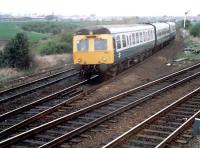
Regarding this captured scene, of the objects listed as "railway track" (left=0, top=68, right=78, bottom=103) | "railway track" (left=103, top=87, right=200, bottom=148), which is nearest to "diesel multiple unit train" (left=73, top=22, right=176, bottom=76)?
"railway track" (left=0, top=68, right=78, bottom=103)

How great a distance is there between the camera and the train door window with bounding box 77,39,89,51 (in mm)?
19766

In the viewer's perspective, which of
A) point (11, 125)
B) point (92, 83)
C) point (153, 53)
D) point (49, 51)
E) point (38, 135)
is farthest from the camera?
point (49, 51)

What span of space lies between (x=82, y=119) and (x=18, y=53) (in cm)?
1471

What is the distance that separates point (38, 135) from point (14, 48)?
16.2 meters

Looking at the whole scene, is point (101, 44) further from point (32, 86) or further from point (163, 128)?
point (163, 128)

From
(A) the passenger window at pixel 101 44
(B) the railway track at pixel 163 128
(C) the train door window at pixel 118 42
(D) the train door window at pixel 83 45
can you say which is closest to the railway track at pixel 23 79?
(D) the train door window at pixel 83 45

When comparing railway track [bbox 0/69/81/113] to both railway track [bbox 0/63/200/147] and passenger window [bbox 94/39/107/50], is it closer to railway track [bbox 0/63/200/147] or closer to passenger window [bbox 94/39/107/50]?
passenger window [bbox 94/39/107/50]

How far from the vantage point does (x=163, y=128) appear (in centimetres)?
1181

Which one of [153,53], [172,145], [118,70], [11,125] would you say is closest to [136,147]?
[172,145]

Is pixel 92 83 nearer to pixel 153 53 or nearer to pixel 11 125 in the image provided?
pixel 11 125

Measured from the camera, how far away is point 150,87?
1812 centimetres

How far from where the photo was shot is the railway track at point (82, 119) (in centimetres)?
1060

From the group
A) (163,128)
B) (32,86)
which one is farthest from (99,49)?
(163,128)

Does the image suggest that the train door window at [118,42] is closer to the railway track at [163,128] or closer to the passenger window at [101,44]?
the passenger window at [101,44]
